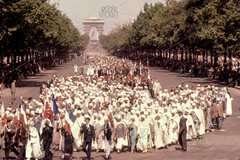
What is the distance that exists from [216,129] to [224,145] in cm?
422

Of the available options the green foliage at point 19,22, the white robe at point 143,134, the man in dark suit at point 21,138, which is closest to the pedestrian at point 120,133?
the white robe at point 143,134

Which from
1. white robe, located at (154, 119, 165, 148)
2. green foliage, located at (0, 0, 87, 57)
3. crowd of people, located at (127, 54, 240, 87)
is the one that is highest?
green foliage, located at (0, 0, 87, 57)

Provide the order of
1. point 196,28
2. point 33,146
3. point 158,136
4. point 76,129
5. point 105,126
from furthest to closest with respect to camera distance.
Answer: point 196,28 < point 158,136 < point 76,129 < point 105,126 < point 33,146

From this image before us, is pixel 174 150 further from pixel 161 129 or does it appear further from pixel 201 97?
pixel 201 97

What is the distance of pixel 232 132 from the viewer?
2258 cm

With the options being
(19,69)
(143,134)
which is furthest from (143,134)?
(19,69)

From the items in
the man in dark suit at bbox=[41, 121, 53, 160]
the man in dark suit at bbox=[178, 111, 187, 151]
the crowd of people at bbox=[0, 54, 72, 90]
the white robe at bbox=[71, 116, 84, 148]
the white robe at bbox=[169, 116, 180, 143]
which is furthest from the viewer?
the crowd of people at bbox=[0, 54, 72, 90]

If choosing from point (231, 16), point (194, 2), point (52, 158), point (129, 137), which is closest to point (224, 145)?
point (129, 137)

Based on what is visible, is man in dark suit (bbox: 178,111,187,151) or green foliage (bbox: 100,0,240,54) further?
green foliage (bbox: 100,0,240,54)

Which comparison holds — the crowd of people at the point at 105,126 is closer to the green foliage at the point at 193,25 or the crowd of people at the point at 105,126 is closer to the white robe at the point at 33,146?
the white robe at the point at 33,146

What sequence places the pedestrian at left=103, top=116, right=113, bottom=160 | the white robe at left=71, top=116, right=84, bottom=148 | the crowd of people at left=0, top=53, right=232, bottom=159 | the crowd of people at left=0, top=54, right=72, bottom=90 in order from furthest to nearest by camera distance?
the crowd of people at left=0, top=54, right=72, bottom=90, the white robe at left=71, top=116, right=84, bottom=148, the pedestrian at left=103, top=116, right=113, bottom=160, the crowd of people at left=0, top=53, right=232, bottom=159

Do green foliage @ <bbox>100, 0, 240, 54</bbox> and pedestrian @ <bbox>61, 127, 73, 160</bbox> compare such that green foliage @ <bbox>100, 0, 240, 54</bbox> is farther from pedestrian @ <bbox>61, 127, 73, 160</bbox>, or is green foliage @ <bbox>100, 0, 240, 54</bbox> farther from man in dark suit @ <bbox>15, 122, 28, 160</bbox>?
man in dark suit @ <bbox>15, 122, 28, 160</bbox>

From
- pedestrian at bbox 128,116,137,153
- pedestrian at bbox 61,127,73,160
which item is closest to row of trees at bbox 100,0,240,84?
pedestrian at bbox 128,116,137,153

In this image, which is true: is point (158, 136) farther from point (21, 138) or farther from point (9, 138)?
point (9, 138)
